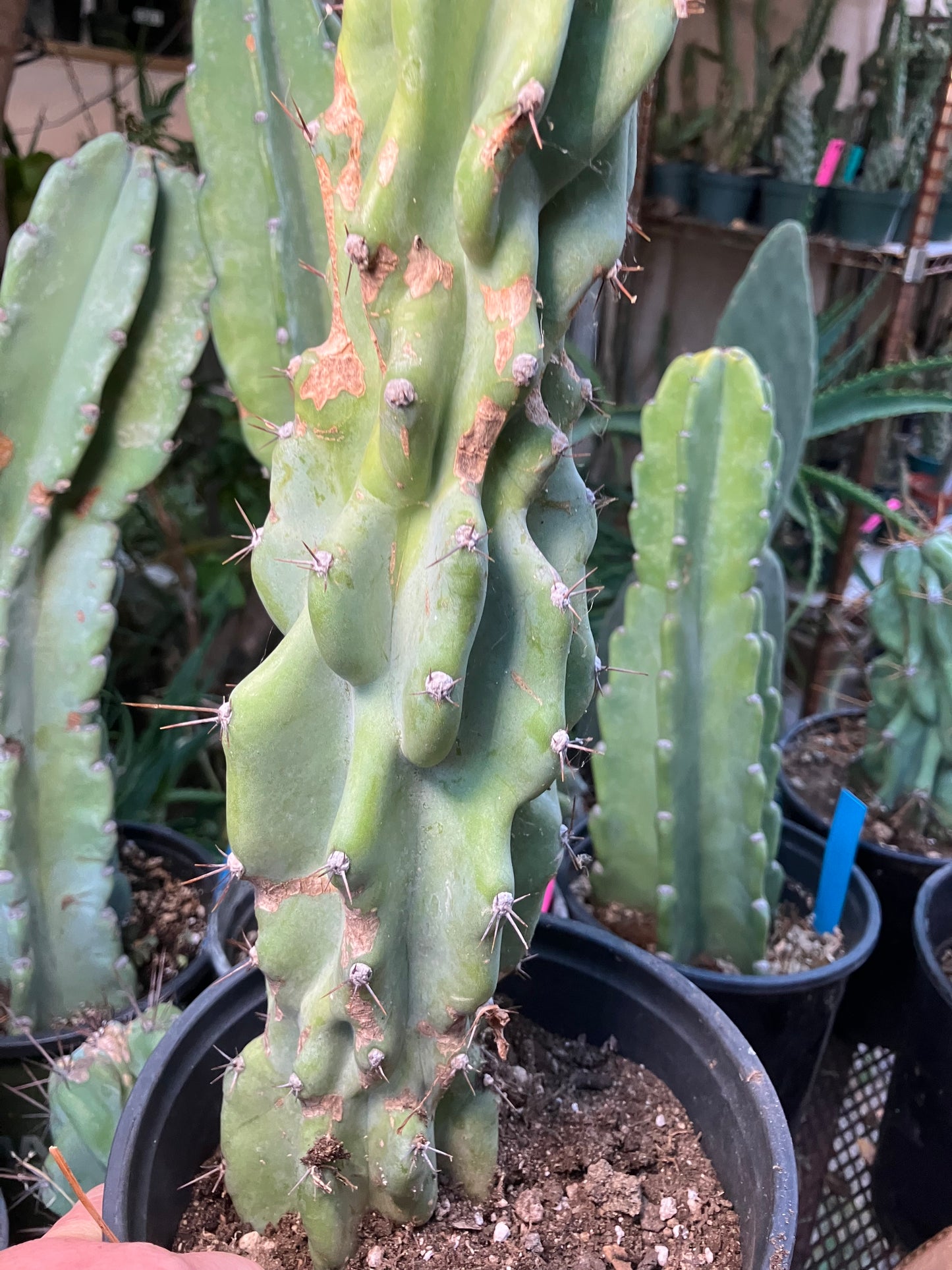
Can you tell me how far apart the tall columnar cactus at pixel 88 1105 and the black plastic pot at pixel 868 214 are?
2.04 meters

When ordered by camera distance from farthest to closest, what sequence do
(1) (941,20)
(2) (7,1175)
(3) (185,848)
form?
(1) (941,20)
(3) (185,848)
(2) (7,1175)

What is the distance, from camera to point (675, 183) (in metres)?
2.31

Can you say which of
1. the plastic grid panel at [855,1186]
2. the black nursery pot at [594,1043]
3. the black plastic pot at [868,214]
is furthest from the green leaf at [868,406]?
the black nursery pot at [594,1043]

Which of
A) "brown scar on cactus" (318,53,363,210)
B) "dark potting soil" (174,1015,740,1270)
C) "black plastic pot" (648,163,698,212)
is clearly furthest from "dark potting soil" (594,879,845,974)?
"black plastic pot" (648,163,698,212)

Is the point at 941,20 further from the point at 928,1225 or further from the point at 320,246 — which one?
the point at 928,1225

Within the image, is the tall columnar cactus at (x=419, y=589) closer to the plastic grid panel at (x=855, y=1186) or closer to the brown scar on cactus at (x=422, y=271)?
the brown scar on cactus at (x=422, y=271)

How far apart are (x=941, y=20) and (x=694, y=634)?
2134mm

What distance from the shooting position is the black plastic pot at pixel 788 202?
2.05 m

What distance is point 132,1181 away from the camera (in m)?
0.63

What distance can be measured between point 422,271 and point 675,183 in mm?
2131

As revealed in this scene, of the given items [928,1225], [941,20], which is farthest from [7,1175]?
[941,20]

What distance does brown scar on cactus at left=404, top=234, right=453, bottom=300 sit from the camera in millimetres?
485

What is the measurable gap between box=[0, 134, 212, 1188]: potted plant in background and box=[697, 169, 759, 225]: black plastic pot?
158 centimetres

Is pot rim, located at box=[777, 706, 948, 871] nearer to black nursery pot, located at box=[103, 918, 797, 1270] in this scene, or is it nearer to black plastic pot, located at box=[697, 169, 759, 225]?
black nursery pot, located at box=[103, 918, 797, 1270]
